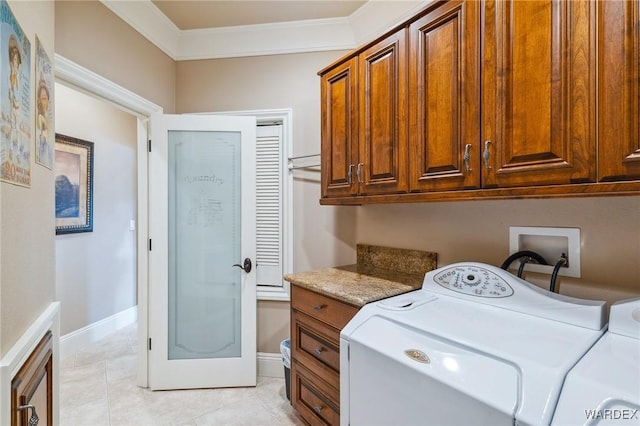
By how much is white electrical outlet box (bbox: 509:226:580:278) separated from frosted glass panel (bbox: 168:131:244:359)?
180 cm

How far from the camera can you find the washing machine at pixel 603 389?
677mm

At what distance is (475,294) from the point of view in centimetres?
134

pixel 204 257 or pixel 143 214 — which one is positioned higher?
pixel 143 214

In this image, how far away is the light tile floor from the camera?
6.31ft

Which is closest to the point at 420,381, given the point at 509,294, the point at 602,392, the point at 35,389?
the point at 602,392

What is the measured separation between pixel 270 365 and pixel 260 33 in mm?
2625

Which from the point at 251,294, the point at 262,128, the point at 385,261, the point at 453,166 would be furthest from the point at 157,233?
the point at 453,166

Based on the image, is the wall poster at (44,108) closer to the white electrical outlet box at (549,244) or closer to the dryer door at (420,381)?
the dryer door at (420,381)

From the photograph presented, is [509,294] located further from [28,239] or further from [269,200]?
[28,239]

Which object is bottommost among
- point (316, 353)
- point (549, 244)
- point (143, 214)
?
point (316, 353)

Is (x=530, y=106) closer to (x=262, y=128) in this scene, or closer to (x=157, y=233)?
(x=262, y=128)

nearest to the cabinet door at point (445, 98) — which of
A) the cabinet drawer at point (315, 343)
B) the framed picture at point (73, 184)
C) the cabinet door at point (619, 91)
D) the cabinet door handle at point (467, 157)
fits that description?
the cabinet door handle at point (467, 157)

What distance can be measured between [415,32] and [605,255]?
122 cm

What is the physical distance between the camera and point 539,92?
1036 millimetres
